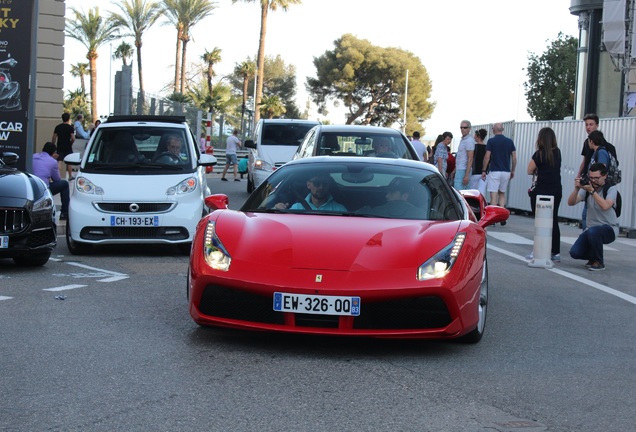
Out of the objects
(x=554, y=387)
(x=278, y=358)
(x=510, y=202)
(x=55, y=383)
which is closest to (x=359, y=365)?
(x=278, y=358)

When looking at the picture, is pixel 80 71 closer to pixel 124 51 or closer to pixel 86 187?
pixel 124 51

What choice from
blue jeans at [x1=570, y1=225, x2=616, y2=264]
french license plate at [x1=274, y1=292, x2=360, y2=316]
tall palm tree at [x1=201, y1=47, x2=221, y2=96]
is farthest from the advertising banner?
tall palm tree at [x1=201, y1=47, x2=221, y2=96]

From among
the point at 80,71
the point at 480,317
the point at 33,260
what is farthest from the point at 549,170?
the point at 80,71

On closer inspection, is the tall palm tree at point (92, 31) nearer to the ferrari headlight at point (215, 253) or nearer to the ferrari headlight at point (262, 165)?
the ferrari headlight at point (262, 165)

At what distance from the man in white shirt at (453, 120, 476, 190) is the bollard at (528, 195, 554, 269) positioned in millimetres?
A: 6429

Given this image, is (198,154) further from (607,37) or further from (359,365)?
(607,37)

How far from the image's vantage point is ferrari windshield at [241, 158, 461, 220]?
7531mm

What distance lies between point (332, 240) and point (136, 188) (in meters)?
6.07

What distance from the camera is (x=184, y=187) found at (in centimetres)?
1268

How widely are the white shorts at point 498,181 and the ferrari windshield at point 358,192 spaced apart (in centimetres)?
1173

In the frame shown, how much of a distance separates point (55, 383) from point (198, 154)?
8.12 m

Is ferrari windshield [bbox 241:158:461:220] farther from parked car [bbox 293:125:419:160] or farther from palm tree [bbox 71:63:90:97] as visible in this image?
palm tree [bbox 71:63:90:97]

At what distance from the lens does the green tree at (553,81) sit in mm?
64188

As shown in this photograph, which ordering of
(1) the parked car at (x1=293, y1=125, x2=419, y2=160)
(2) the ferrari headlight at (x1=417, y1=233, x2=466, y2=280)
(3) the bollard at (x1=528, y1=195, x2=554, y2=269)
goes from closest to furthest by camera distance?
(2) the ferrari headlight at (x1=417, y1=233, x2=466, y2=280) → (3) the bollard at (x1=528, y1=195, x2=554, y2=269) → (1) the parked car at (x1=293, y1=125, x2=419, y2=160)
